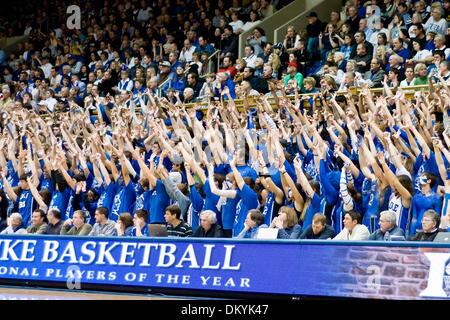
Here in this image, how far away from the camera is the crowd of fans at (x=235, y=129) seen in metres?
8.98

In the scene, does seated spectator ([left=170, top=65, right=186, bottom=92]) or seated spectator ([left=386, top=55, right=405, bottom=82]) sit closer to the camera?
seated spectator ([left=386, top=55, right=405, bottom=82])

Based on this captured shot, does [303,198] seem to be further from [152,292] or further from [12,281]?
[12,281]

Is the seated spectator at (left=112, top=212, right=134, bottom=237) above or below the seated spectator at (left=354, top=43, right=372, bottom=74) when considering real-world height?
below

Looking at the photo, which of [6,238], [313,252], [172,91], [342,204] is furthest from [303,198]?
[172,91]

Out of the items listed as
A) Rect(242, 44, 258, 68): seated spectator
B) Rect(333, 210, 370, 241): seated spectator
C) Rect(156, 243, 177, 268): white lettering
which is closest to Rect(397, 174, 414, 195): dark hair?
Rect(333, 210, 370, 241): seated spectator

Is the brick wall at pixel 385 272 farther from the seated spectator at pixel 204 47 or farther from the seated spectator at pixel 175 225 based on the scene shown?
the seated spectator at pixel 204 47

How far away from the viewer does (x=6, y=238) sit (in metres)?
8.55

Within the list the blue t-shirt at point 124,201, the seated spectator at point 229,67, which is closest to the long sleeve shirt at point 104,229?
the blue t-shirt at point 124,201

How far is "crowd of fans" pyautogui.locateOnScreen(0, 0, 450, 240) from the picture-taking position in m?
8.98

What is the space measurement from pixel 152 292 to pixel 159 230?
813 millimetres

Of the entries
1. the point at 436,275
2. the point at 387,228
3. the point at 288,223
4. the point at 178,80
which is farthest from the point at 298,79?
the point at 436,275

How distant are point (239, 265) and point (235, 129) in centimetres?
525

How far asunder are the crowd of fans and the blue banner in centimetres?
115

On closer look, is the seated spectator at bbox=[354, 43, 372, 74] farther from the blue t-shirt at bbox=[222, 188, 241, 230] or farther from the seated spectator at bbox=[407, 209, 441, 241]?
the seated spectator at bbox=[407, 209, 441, 241]
